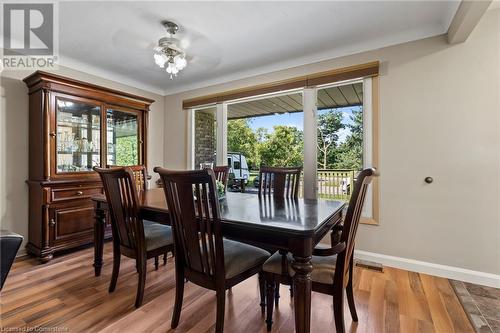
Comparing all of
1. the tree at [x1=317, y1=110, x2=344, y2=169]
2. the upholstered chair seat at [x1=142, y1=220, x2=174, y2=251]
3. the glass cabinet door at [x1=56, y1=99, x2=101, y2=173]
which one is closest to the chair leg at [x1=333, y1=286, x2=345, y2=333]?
the upholstered chair seat at [x1=142, y1=220, x2=174, y2=251]

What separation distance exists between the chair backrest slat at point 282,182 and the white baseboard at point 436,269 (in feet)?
3.65

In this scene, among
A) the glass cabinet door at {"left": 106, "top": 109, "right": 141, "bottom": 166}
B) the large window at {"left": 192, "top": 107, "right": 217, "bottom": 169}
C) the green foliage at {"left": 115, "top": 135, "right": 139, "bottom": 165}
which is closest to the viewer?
the glass cabinet door at {"left": 106, "top": 109, "right": 141, "bottom": 166}

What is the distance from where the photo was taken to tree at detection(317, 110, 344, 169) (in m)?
2.92

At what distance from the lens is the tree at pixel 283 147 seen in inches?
125

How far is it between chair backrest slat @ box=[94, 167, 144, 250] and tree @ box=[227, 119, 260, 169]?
203cm

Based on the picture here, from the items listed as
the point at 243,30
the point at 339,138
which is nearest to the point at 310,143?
the point at 339,138

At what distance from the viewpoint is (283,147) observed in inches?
131

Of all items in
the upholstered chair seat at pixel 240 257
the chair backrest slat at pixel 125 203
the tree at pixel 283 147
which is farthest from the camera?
the tree at pixel 283 147

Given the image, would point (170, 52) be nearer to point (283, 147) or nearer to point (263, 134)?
point (263, 134)

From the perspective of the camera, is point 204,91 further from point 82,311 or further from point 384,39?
point 82,311

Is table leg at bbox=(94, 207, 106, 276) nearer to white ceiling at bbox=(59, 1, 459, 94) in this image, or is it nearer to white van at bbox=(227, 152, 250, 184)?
white ceiling at bbox=(59, 1, 459, 94)

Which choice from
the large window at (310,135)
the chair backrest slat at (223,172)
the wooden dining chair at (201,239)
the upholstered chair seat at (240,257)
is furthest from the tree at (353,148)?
the wooden dining chair at (201,239)

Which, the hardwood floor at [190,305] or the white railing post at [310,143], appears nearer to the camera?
the hardwood floor at [190,305]

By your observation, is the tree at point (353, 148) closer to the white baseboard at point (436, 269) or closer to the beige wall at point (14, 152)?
the white baseboard at point (436, 269)
